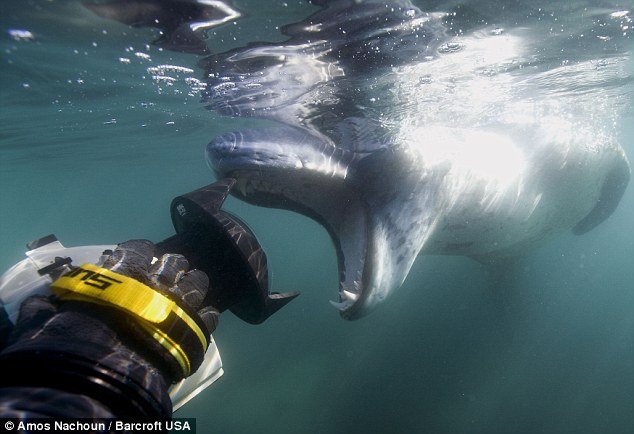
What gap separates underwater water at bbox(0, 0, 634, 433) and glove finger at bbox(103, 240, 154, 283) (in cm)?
361

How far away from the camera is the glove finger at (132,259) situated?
1811 millimetres

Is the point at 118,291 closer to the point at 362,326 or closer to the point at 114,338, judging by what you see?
the point at 114,338

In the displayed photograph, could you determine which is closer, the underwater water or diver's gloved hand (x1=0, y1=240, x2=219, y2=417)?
diver's gloved hand (x1=0, y1=240, x2=219, y2=417)

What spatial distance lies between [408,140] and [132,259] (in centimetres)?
355

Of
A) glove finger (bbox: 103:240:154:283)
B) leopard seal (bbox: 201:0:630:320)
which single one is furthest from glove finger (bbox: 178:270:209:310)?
leopard seal (bbox: 201:0:630:320)

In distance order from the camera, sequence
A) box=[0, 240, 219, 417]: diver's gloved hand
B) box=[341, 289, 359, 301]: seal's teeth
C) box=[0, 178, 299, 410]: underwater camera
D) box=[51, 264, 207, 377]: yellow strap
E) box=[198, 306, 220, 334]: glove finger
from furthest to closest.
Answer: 1. box=[341, 289, 359, 301]: seal's teeth
2. box=[0, 178, 299, 410]: underwater camera
3. box=[198, 306, 220, 334]: glove finger
4. box=[51, 264, 207, 377]: yellow strap
5. box=[0, 240, 219, 417]: diver's gloved hand

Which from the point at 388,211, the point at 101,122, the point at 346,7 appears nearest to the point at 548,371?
the point at 388,211

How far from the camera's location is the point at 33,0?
14.3 ft

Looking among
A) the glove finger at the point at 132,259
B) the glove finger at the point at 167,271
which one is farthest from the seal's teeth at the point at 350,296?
the glove finger at the point at 132,259

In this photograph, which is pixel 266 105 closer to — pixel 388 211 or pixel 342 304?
pixel 388 211

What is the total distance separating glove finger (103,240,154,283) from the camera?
1.81 metres

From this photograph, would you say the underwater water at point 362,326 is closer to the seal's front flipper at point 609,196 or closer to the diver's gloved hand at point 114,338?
the seal's front flipper at point 609,196

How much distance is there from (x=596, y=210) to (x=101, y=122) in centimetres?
1379

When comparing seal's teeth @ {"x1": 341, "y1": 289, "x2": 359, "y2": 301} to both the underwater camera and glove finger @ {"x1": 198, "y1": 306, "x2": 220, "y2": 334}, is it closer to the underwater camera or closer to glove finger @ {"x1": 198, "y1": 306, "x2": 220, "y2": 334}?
the underwater camera
